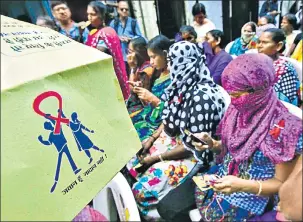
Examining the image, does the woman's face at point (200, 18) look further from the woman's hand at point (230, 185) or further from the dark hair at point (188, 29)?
the woman's hand at point (230, 185)

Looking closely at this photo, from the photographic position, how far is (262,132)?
912 mm

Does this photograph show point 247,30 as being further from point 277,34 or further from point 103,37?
point 103,37

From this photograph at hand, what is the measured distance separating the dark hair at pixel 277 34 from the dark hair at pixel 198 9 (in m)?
0.28

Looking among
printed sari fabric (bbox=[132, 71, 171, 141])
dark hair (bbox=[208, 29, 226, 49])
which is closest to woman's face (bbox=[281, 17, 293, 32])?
dark hair (bbox=[208, 29, 226, 49])

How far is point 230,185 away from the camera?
92 centimetres

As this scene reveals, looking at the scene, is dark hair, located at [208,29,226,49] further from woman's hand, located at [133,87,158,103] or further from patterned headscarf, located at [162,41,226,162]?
woman's hand, located at [133,87,158,103]

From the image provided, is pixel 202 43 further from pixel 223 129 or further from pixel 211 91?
pixel 223 129

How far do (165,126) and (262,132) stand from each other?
527 millimetres

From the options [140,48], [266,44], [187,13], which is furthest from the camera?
[140,48]

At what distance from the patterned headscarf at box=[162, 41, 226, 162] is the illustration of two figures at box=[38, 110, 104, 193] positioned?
0.87m

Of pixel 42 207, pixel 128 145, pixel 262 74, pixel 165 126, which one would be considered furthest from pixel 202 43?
pixel 42 207

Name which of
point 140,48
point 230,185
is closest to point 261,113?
point 230,185

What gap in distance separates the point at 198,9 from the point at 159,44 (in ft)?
1.13

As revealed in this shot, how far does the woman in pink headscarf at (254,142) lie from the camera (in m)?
0.86
